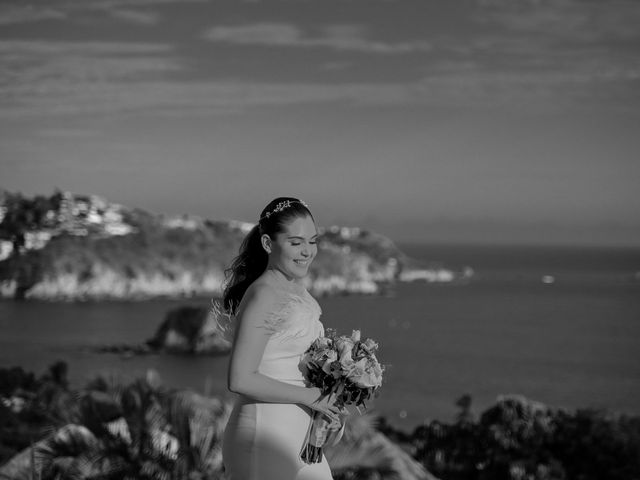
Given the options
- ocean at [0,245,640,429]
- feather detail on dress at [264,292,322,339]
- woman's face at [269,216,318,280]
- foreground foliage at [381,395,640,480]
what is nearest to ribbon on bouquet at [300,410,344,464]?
feather detail on dress at [264,292,322,339]

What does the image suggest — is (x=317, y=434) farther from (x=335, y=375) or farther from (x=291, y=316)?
(x=291, y=316)

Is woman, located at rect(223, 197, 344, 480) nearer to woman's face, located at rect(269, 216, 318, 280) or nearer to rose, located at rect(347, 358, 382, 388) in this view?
woman's face, located at rect(269, 216, 318, 280)

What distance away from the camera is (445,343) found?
78.2 m

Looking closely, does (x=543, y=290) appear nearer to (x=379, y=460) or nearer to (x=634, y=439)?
(x=634, y=439)

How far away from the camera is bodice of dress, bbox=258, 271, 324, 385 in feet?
9.63

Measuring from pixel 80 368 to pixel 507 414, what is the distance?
45089mm

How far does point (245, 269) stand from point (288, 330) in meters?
0.38

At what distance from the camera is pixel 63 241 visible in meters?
113

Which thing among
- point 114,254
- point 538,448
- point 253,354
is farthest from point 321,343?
point 114,254

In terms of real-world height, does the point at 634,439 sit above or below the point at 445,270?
above

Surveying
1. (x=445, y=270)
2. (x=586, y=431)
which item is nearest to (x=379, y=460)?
(x=586, y=431)

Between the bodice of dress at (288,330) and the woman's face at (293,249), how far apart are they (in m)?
0.04

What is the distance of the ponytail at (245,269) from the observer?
3.25 metres

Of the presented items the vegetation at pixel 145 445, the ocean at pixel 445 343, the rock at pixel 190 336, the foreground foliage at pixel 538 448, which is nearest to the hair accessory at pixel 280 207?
the vegetation at pixel 145 445
